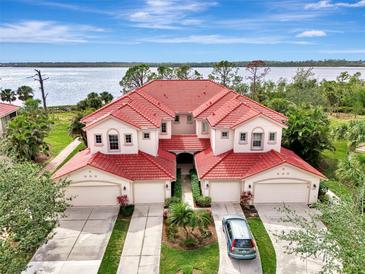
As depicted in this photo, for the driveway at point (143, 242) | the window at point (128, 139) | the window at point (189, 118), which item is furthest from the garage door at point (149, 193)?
the window at point (189, 118)

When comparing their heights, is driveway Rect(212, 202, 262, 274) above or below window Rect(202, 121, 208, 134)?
below

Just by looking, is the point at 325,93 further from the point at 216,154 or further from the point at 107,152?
the point at 107,152

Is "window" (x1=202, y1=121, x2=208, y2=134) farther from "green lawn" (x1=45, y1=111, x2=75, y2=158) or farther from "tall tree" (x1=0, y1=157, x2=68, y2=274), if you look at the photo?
"green lawn" (x1=45, y1=111, x2=75, y2=158)

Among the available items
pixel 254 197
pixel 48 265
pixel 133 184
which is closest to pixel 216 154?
pixel 254 197

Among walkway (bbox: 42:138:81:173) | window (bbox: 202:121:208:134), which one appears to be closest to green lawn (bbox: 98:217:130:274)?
walkway (bbox: 42:138:81:173)

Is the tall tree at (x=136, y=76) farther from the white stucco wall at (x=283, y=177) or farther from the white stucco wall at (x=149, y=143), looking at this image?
the white stucco wall at (x=283, y=177)

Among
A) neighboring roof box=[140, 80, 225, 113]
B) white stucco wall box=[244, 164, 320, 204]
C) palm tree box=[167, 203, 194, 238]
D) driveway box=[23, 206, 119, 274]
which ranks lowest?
driveway box=[23, 206, 119, 274]

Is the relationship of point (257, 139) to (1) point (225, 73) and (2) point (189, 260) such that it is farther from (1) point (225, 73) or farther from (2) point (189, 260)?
(1) point (225, 73)
